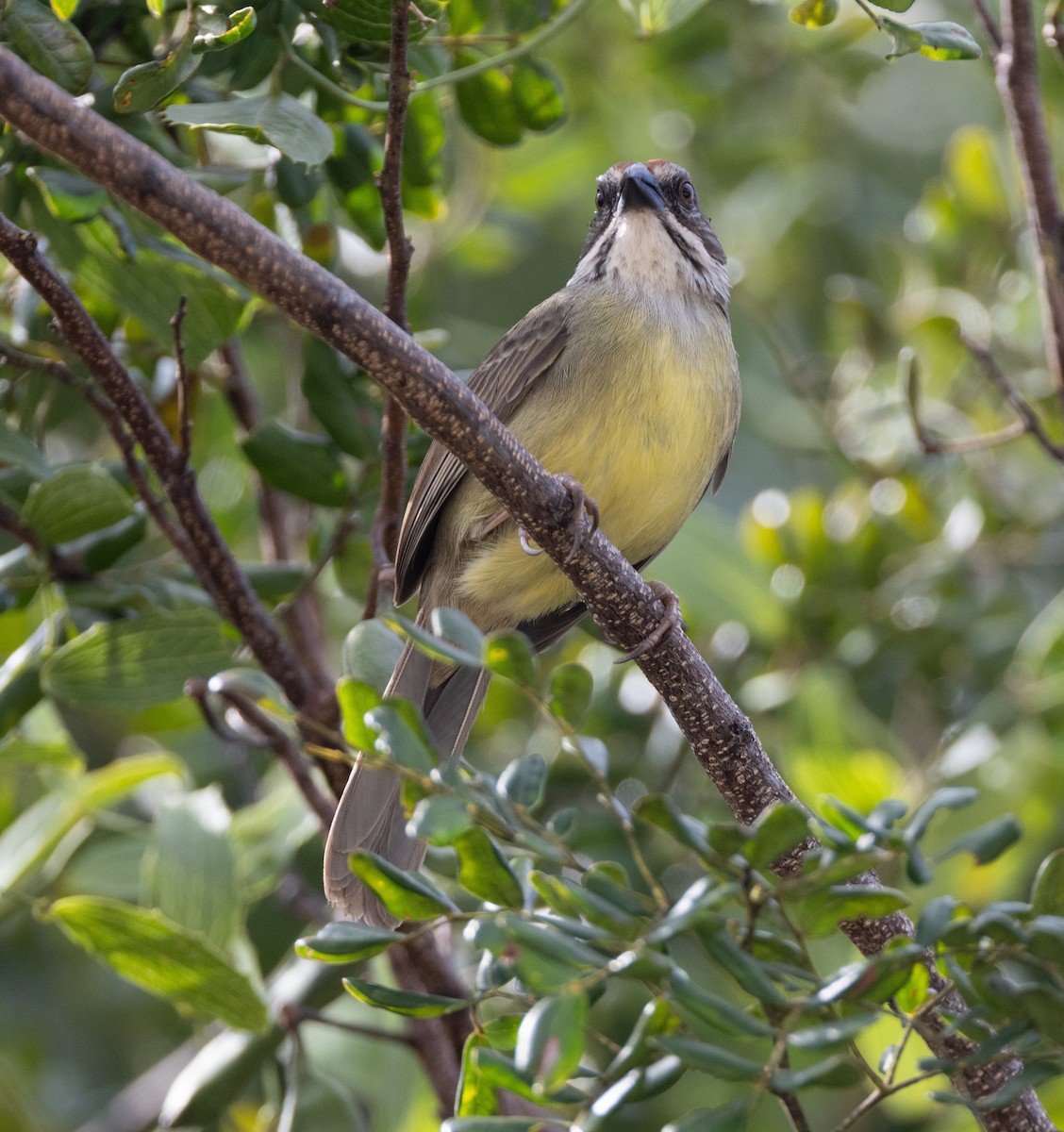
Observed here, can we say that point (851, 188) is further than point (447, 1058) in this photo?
Yes

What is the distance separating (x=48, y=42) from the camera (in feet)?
8.16

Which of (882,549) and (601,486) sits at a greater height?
(601,486)

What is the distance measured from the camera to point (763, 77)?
5961 mm

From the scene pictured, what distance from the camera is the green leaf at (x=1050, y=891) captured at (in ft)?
5.90

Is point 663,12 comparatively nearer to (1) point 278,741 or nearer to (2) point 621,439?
(2) point 621,439

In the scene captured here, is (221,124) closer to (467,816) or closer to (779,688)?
(467,816)

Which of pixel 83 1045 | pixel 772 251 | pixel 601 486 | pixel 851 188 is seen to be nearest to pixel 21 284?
pixel 601 486

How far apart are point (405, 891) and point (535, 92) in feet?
6.44

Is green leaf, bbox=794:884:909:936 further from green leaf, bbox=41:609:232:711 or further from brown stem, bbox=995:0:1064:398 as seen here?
brown stem, bbox=995:0:1064:398

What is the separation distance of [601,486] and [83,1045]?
3177 millimetres

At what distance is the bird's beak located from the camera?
13.3 feet

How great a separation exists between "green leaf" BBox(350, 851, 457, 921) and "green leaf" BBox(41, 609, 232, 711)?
1.31 meters

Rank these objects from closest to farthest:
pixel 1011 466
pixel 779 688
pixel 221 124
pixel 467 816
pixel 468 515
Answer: pixel 467 816 < pixel 221 124 < pixel 468 515 < pixel 779 688 < pixel 1011 466

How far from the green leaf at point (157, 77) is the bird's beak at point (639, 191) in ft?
5.95
